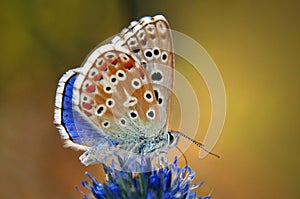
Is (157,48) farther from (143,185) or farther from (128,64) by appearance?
(143,185)

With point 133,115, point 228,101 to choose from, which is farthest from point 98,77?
point 228,101

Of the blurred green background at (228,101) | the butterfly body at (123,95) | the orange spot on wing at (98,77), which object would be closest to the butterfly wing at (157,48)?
the butterfly body at (123,95)

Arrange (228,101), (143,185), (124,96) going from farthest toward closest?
(228,101) → (124,96) → (143,185)

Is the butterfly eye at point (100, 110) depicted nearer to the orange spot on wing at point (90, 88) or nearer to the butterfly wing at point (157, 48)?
the orange spot on wing at point (90, 88)

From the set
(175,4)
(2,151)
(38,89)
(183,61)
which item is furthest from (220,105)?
(2,151)

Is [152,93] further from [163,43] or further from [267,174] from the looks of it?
[267,174]
